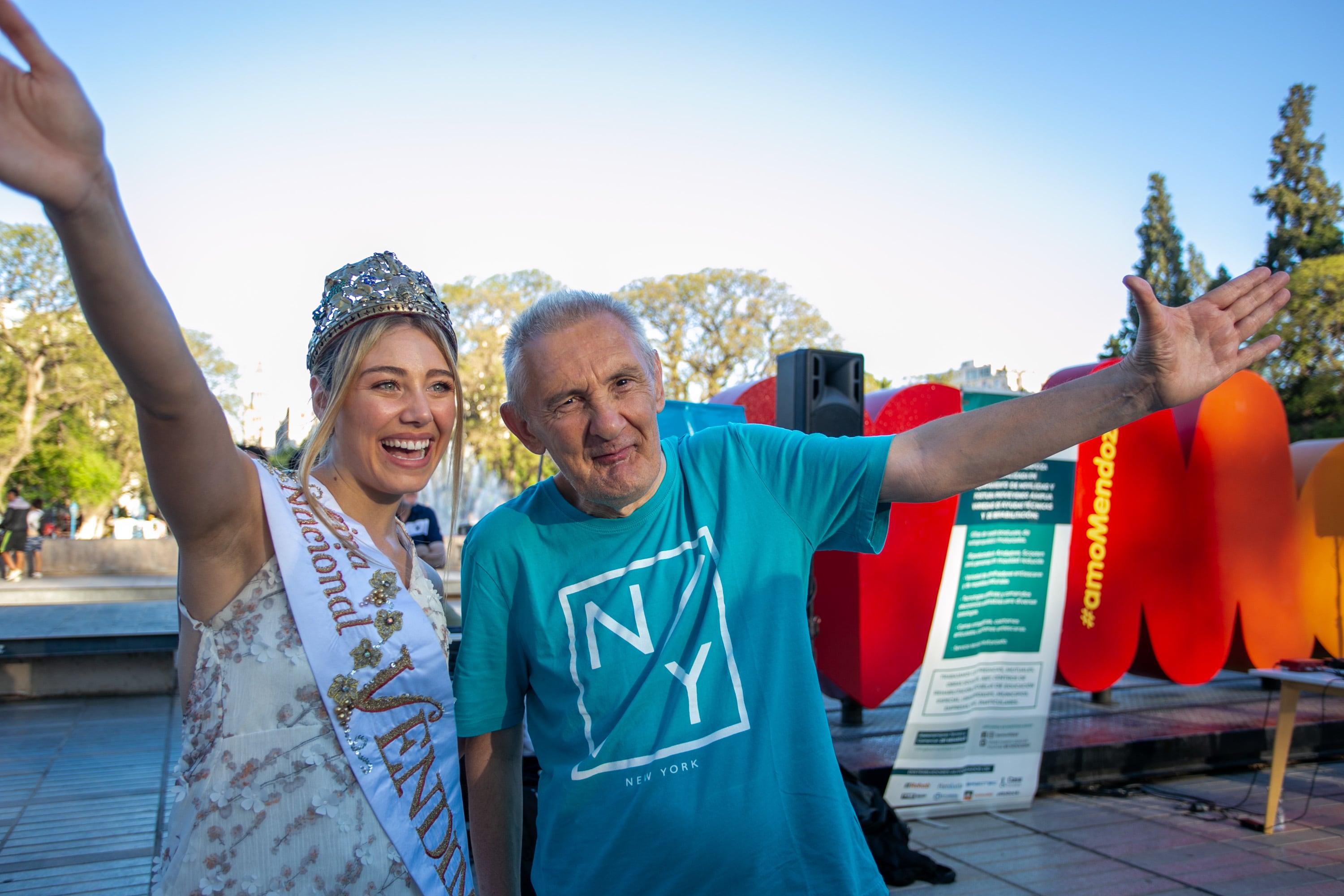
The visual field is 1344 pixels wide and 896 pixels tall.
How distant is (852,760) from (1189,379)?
16.5 ft

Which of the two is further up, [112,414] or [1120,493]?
[112,414]

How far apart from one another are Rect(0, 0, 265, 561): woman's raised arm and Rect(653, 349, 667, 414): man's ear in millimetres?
726

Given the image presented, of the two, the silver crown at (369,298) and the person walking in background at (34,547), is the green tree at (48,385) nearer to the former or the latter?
the person walking in background at (34,547)

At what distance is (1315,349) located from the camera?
29.3 meters

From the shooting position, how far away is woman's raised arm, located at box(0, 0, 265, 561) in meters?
0.90

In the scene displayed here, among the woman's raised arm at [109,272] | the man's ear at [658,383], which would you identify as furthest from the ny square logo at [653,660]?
the woman's raised arm at [109,272]

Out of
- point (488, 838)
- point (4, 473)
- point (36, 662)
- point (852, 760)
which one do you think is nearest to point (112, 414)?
point (4, 473)

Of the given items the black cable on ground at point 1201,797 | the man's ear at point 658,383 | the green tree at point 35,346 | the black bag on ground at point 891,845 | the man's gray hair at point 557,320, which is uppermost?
the green tree at point 35,346

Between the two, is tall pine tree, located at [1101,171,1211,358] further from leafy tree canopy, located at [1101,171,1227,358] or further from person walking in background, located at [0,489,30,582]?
person walking in background, located at [0,489,30,582]

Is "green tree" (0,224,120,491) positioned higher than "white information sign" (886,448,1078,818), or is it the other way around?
"green tree" (0,224,120,491)

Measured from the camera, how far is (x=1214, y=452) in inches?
273

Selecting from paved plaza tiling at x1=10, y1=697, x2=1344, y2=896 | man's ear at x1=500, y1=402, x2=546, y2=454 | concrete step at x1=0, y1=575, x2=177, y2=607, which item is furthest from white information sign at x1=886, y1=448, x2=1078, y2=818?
concrete step at x1=0, y1=575, x2=177, y2=607

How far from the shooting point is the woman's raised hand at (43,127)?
0.88 meters

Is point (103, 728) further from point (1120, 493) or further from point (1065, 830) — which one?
point (1120, 493)
